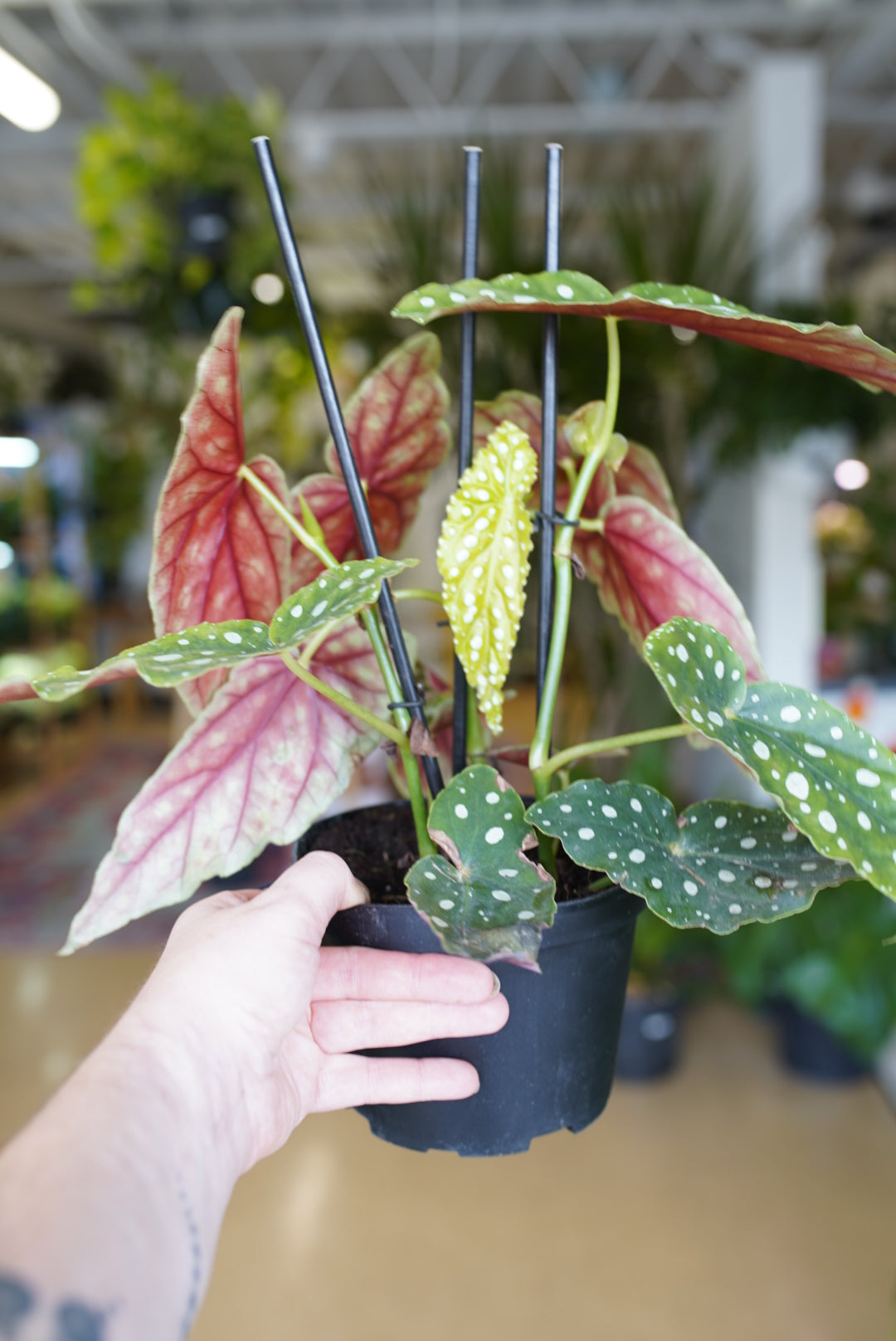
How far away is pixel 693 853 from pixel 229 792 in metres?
0.31

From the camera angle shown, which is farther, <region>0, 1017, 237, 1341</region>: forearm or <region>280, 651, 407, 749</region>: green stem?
<region>280, 651, 407, 749</region>: green stem

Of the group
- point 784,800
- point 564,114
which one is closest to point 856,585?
point 564,114

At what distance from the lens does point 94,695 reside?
874 centimetres

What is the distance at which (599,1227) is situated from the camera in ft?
8.41

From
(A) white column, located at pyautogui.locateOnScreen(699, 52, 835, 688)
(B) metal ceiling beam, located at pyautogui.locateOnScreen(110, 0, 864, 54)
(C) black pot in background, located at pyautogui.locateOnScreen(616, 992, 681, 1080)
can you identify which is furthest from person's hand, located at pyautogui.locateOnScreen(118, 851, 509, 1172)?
(B) metal ceiling beam, located at pyautogui.locateOnScreen(110, 0, 864, 54)

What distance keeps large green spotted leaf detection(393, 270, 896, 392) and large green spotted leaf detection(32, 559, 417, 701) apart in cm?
14

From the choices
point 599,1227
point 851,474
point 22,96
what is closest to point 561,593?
point 599,1227

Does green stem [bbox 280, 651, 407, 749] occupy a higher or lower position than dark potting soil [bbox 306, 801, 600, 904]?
higher

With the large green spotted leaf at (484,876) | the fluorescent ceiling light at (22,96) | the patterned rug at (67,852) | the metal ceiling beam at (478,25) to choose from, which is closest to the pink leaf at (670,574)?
the large green spotted leaf at (484,876)

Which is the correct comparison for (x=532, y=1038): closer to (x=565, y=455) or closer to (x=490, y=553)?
(x=490, y=553)

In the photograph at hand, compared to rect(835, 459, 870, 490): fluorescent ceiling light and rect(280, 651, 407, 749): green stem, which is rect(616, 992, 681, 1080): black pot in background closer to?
rect(835, 459, 870, 490): fluorescent ceiling light

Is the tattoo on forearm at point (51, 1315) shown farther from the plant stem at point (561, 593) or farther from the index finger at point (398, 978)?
the plant stem at point (561, 593)

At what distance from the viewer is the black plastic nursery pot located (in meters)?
0.68

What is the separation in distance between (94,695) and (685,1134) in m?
6.96
